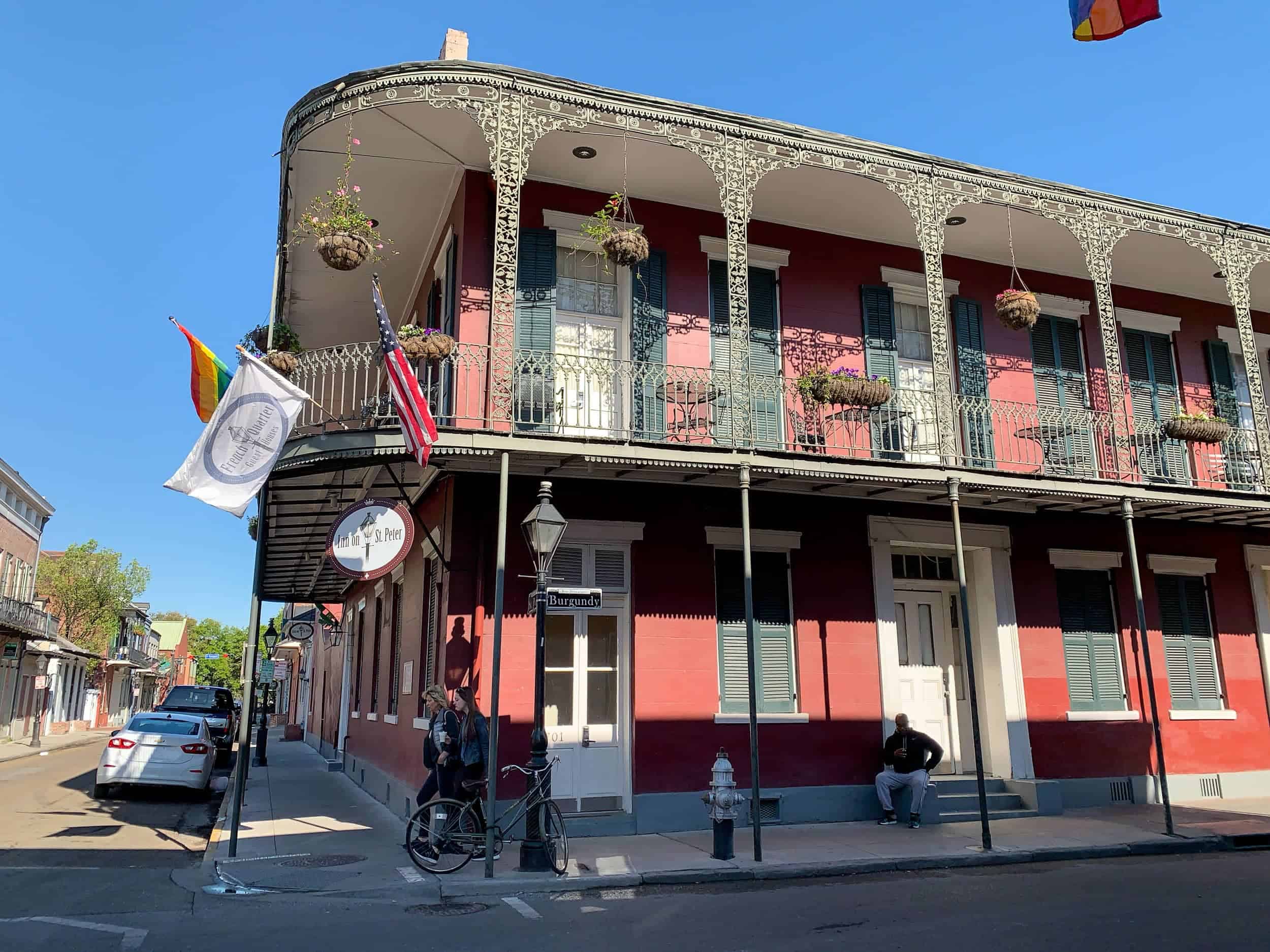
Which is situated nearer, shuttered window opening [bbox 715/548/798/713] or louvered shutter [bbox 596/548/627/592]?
louvered shutter [bbox 596/548/627/592]

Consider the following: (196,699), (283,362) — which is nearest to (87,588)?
(196,699)

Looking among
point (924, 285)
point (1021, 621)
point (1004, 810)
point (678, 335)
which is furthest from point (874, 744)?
point (924, 285)

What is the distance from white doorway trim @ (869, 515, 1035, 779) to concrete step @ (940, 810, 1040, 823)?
55 centimetres

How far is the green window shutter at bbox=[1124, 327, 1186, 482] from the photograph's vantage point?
44.3 ft

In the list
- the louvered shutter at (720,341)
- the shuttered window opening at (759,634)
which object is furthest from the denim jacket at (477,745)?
the louvered shutter at (720,341)

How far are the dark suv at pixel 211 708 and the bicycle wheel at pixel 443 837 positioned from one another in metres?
14.9

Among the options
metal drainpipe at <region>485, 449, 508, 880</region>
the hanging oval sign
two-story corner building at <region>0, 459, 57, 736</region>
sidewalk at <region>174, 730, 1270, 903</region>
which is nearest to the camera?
sidewalk at <region>174, 730, 1270, 903</region>

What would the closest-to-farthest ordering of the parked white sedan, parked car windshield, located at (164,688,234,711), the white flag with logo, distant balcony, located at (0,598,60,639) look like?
the white flag with logo, the parked white sedan, parked car windshield, located at (164,688,234,711), distant balcony, located at (0,598,60,639)

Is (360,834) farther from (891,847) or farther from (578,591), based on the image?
(891,847)

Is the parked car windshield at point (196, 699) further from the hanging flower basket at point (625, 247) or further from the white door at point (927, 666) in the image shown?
the hanging flower basket at point (625, 247)

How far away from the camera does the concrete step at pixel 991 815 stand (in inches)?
439

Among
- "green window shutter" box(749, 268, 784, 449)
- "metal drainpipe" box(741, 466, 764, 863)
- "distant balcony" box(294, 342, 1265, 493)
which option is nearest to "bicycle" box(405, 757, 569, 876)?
"metal drainpipe" box(741, 466, 764, 863)

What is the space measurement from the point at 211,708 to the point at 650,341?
17.0 m

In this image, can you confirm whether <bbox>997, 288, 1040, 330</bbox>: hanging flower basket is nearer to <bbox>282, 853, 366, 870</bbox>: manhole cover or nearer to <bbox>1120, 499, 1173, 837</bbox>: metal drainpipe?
<bbox>1120, 499, 1173, 837</bbox>: metal drainpipe
